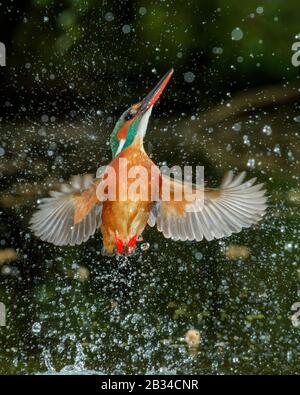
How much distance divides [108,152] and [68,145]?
22 centimetres

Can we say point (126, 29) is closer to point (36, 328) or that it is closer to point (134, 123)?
point (134, 123)

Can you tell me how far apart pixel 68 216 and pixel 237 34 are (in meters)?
1.15

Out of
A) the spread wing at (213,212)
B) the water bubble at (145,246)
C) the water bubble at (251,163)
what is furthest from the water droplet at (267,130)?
the spread wing at (213,212)

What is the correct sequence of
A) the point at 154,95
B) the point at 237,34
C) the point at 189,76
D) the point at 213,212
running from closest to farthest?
the point at 154,95
the point at 213,212
the point at 237,34
the point at 189,76

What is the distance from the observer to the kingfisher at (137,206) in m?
1.82

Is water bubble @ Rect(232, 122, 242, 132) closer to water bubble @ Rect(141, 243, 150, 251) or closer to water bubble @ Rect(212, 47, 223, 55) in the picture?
water bubble @ Rect(212, 47, 223, 55)

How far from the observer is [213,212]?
77.0 inches


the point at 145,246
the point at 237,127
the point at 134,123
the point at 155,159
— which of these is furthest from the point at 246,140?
the point at 134,123

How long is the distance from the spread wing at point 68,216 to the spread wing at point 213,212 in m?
0.20

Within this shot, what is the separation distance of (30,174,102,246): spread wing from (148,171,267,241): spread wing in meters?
0.20

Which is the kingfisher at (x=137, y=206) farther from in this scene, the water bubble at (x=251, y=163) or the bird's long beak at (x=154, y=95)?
the water bubble at (x=251, y=163)

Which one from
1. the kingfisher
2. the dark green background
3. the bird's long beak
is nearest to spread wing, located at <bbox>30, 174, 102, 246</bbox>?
the kingfisher

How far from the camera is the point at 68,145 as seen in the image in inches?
116

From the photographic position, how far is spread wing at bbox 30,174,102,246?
6.23 ft
